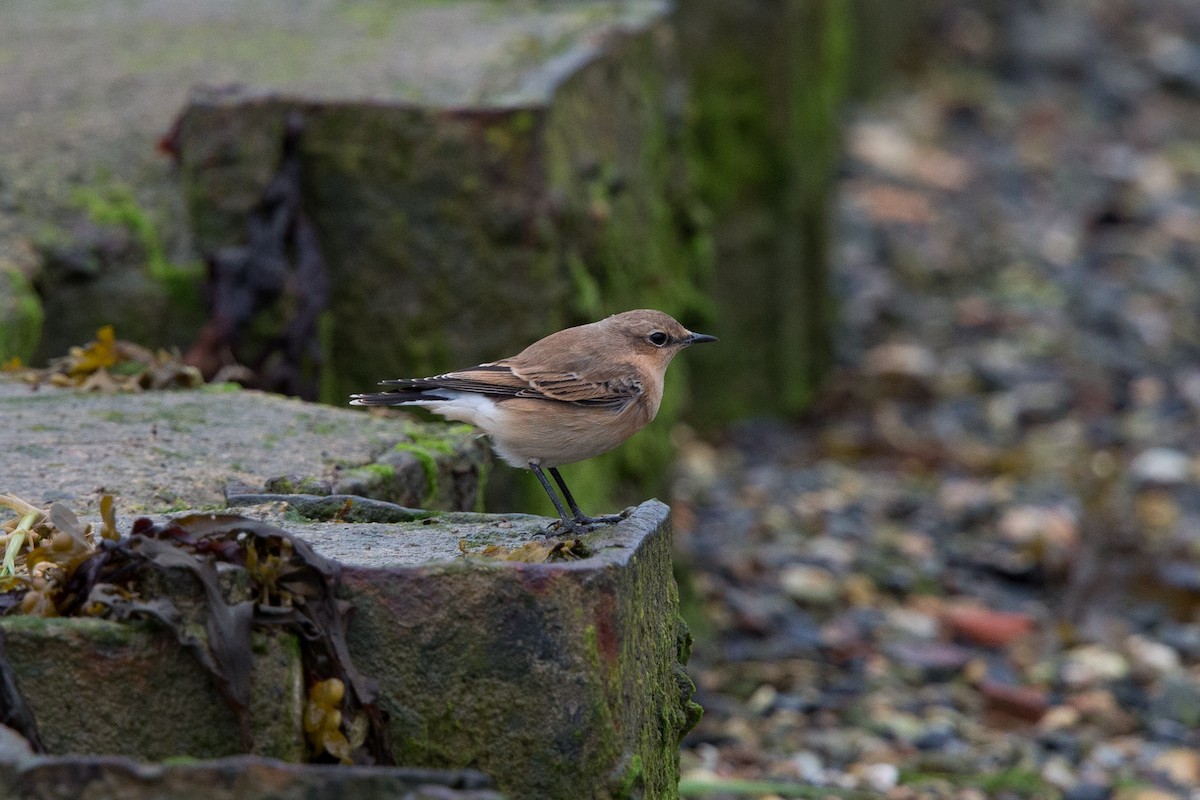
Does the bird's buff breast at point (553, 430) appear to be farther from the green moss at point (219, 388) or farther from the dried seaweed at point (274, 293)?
the dried seaweed at point (274, 293)

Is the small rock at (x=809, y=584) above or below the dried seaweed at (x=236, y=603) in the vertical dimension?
below

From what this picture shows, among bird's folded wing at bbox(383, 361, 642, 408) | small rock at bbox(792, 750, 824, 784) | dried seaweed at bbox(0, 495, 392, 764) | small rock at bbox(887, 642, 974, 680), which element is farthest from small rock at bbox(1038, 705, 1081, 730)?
dried seaweed at bbox(0, 495, 392, 764)

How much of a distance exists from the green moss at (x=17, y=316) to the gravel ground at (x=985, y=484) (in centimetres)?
252

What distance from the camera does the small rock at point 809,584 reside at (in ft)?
22.9

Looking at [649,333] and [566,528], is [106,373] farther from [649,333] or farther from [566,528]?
[566,528]

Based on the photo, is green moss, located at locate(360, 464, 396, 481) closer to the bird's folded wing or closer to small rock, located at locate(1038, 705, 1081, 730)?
the bird's folded wing

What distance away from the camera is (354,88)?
18.3ft

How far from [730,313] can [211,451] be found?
16.8ft

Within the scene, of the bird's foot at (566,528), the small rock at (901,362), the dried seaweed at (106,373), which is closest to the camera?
the bird's foot at (566,528)

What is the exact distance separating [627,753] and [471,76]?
3.43m

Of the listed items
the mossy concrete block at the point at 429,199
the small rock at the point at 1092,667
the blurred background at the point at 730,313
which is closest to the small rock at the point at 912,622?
the blurred background at the point at 730,313

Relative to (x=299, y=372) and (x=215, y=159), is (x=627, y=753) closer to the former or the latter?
(x=299, y=372)

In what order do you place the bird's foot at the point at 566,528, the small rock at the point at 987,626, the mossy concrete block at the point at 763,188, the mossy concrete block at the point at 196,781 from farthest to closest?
the mossy concrete block at the point at 763,188 → the small rock at the point at 987,626 → the bird's foot at the point at 566,528 → the mossy concrete block at the point at 196,781

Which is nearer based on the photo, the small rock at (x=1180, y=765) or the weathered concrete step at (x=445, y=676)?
the weathered concrete step at (x=445, y=676)
